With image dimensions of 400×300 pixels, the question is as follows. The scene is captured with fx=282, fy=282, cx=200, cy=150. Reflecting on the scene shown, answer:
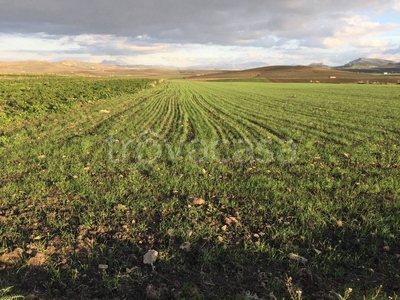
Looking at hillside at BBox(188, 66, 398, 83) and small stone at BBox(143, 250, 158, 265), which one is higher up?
hillside at BBox(188, 66, 398, 83)

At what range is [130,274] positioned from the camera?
3908mm

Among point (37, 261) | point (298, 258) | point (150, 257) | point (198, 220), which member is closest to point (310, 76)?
point (198, 220)

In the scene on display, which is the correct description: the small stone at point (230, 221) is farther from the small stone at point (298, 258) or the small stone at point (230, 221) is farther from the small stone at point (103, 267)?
the small stone at point (103, 267)

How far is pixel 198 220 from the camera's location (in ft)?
17.8

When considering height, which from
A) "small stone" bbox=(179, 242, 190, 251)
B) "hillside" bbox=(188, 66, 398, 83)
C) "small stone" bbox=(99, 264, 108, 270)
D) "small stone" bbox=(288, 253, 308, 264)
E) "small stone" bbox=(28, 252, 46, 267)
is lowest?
"small stone" bbox=(288, 253, 308, 264)

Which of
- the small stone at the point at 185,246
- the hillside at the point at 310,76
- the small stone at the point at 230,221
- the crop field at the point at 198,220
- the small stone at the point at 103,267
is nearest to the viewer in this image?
the crop field at the point at 198,220

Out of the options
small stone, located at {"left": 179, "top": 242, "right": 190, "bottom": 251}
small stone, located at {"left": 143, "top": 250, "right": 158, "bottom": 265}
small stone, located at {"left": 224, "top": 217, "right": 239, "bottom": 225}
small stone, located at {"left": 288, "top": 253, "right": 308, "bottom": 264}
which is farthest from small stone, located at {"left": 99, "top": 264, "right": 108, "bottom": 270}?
small stone, located at {"left": 288, "top": 253, "right": 308, "bottom": 264}

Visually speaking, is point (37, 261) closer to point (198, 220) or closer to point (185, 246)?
point (185, 246)

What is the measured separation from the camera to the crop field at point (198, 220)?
3.79 m

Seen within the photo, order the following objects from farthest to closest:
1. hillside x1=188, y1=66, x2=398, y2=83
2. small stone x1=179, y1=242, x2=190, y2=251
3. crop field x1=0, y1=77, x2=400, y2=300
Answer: hillside x1=188, y1=66, x2=398, y2=83 → small stone x1=179, y1=242, x2=190, y2=251 → crop field x1=0, y1=77, x2=400, y2=300

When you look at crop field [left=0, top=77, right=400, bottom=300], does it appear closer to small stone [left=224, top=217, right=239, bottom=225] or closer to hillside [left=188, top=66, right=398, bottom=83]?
small stone [left=224, top=217, right=239, bottom=225]

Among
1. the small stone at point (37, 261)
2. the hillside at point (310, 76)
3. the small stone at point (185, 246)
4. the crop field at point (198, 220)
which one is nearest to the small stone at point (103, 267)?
the crop field at point (198, 220)

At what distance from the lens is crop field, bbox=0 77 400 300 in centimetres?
379

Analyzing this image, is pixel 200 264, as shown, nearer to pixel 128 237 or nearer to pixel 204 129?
pixel 128 237
